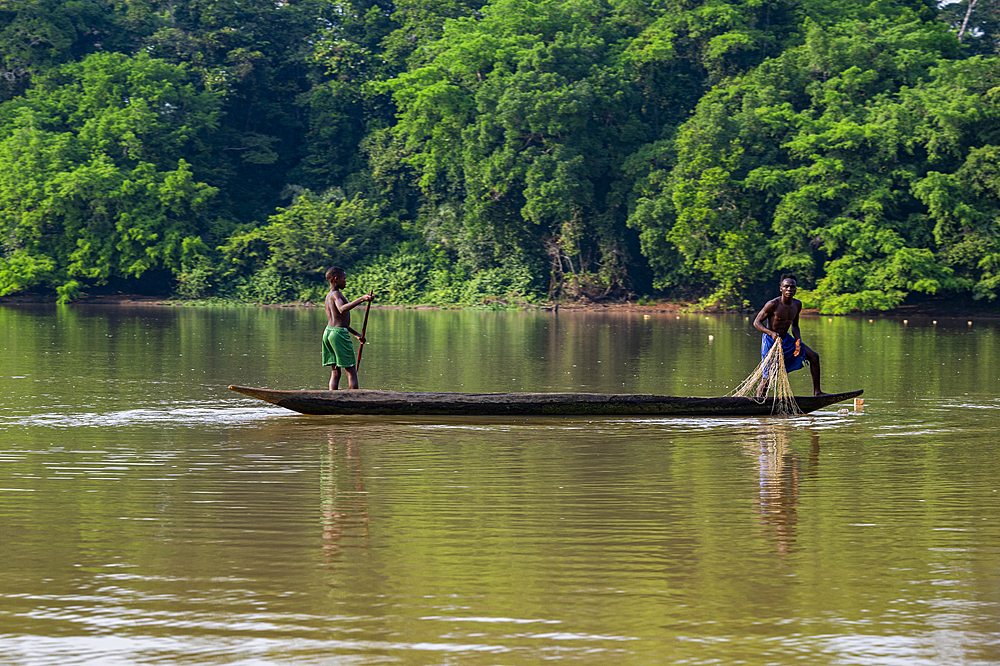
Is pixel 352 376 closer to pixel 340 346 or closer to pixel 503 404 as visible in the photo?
pixel 340 346

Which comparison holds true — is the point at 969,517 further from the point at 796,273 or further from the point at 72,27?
the point at 72,27

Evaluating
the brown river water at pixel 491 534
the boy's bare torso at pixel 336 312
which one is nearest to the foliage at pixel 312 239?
the brown river water at pixel 491 534

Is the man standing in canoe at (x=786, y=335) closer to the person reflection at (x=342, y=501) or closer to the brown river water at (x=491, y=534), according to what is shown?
the brown river water at (x=491, y=534)

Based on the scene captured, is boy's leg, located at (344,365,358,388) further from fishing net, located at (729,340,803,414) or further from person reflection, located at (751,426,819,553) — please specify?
person reflection, located at (751,426,819,553)

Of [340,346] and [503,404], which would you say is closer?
[503,404]

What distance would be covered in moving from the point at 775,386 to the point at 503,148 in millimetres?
37007

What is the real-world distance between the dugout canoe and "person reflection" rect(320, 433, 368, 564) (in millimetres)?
1482

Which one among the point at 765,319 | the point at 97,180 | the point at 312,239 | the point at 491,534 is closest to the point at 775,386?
the point at 765,319

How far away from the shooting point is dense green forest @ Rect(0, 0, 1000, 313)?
42375 millimetres

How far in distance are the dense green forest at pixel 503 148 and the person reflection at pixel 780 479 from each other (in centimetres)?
3060

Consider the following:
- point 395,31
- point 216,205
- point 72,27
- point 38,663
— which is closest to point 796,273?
point 395,31

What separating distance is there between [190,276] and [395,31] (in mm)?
15976

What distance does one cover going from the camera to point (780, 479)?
30.3 feet

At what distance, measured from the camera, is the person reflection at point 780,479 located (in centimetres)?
745
